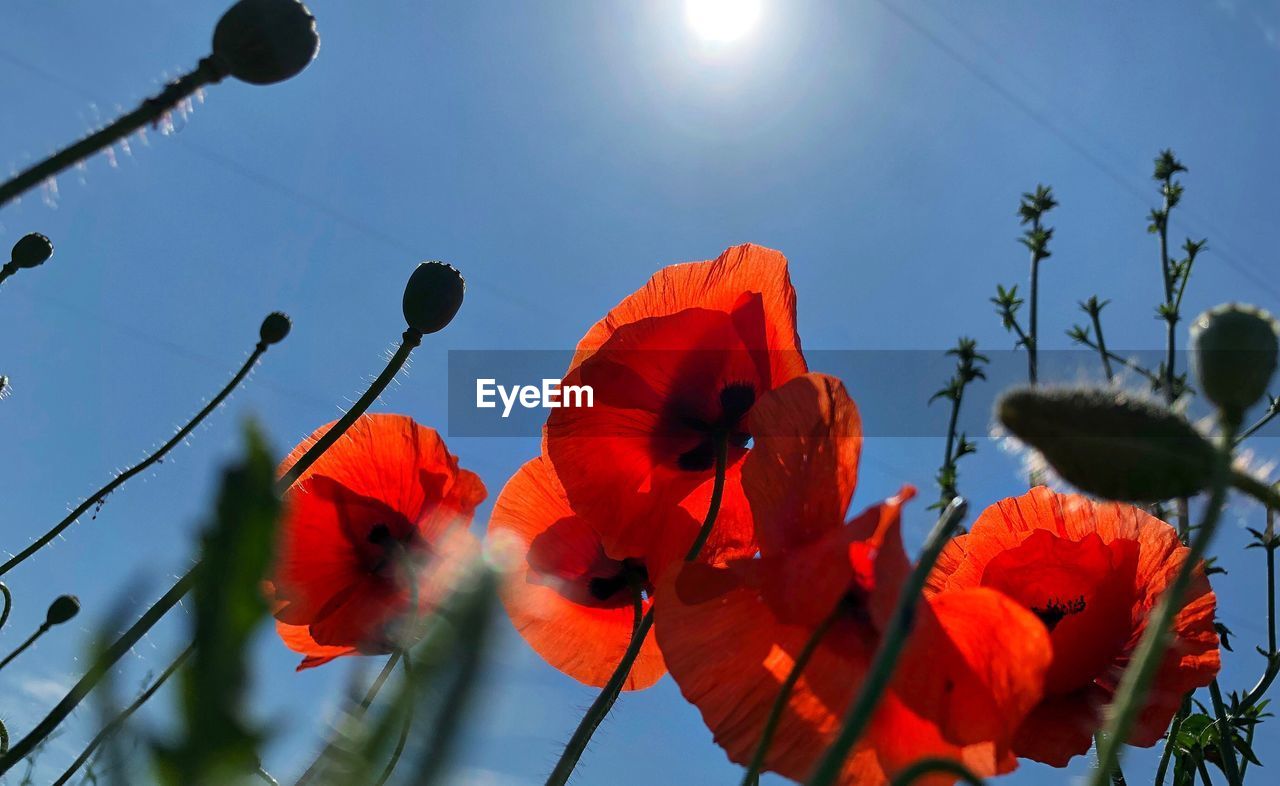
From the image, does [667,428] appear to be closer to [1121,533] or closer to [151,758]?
[1121,533]

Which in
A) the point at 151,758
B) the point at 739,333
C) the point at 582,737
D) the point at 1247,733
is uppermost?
the point at 1247,733

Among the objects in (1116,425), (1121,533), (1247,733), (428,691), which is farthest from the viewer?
(1247,733)

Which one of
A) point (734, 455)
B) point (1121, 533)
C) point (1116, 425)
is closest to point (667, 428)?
point (734, 455)

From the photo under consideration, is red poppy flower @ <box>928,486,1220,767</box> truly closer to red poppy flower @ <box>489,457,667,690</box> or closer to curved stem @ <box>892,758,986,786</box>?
red poppy flower @ <box>489,457,667,690</box>

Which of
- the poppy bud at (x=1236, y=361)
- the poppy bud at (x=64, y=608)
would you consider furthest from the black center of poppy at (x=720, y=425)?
the poppy bud at (x=64, y=608)

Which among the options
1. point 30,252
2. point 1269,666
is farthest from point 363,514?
point 1269,666

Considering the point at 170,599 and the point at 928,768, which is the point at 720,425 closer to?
the point at 170,599

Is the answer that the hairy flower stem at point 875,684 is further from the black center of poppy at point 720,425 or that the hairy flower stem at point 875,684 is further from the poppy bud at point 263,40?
the black center of poppy at point 720,425

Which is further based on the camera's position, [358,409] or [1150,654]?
[358,409]
